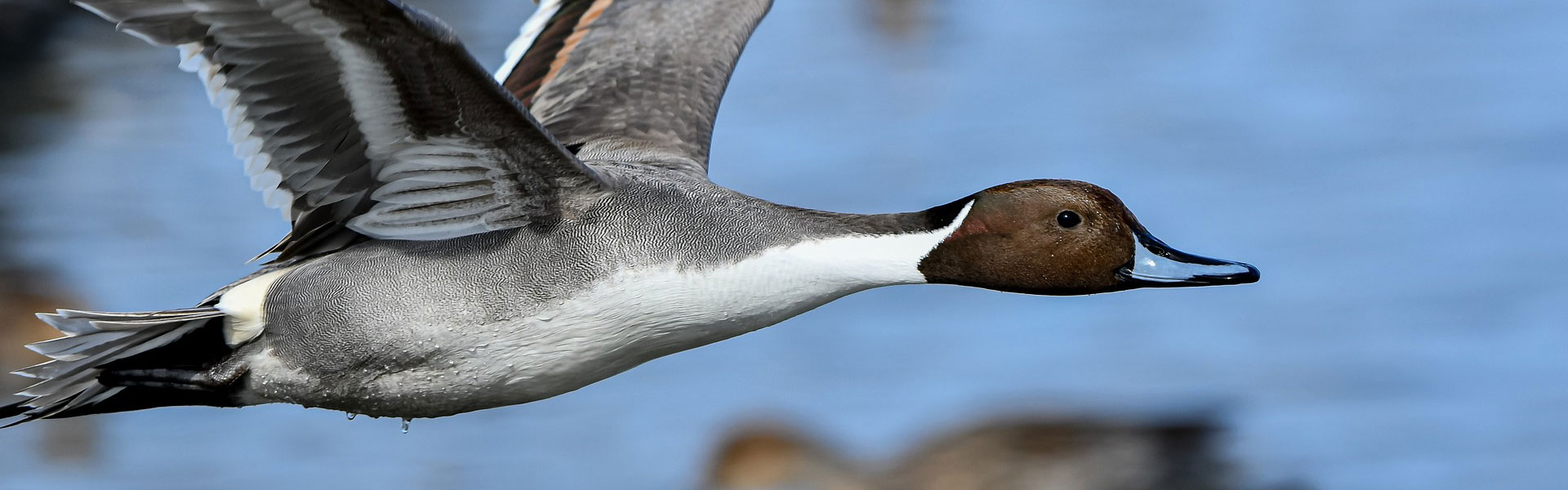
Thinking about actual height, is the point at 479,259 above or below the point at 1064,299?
below

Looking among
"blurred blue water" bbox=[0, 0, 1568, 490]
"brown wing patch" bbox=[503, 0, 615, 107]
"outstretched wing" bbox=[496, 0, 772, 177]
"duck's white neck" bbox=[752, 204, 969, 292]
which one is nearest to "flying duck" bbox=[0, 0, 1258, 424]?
"duck's white neck" bbox=[752, 204, 969, 292]

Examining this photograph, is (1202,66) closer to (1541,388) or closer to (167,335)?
(1541,388)

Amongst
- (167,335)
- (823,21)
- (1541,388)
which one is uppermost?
(823,21)

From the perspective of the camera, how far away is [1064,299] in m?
9.01

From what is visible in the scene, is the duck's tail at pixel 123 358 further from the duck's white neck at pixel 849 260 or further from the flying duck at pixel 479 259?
the duck's white neck at pixel 849 260

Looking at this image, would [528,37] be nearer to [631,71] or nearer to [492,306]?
[631,71]

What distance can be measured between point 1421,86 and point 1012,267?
8.22 m

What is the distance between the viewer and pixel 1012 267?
3805 millimetres

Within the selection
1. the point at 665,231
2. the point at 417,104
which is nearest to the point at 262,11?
the point at 417,104

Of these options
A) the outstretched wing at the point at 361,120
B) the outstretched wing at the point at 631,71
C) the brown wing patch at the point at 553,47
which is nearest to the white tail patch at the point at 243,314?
the outstretched wing at the point at 361,120

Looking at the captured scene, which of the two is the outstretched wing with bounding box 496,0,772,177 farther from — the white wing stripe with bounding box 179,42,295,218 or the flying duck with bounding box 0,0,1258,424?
the white wing stripe with bounding box 179,42,295,218

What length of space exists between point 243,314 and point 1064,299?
5601 mm

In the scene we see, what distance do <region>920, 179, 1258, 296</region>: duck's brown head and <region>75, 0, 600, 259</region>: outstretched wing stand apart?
0.73 metres

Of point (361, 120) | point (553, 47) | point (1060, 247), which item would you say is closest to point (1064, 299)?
point (553, 47)
